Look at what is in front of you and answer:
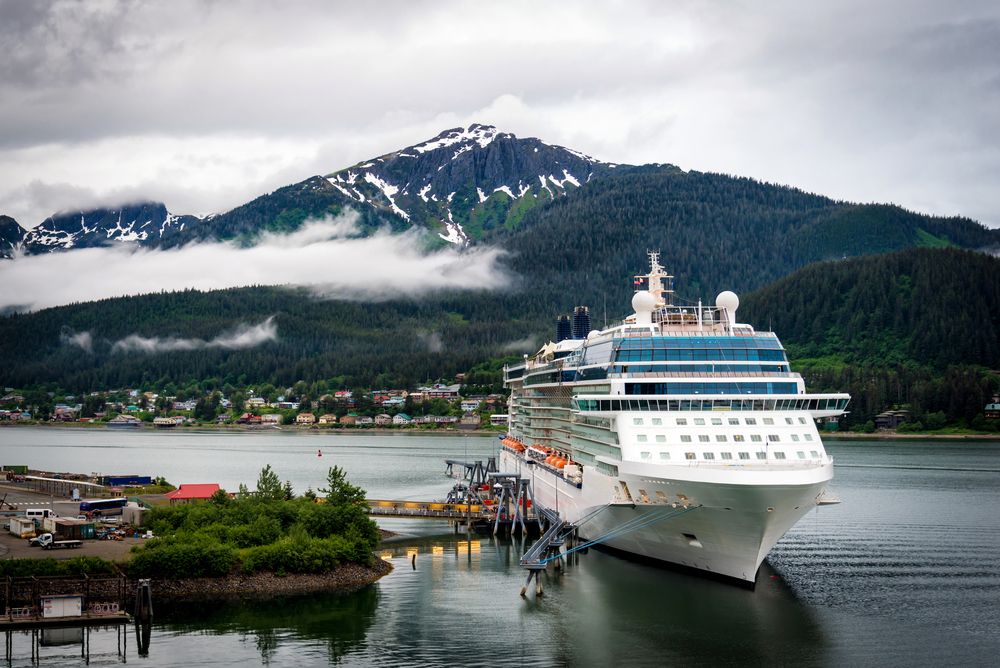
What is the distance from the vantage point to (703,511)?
45500 mm

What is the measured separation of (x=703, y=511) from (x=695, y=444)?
13.2ft

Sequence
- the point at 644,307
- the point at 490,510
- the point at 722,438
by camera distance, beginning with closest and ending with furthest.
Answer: the point at 722,438
the point at 644,307
the point at 490,510

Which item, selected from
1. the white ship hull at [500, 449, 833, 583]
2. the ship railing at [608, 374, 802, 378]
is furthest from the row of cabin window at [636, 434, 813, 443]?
the ship railing at [608, 374, 802, 378]

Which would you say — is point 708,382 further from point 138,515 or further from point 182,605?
point 138,515

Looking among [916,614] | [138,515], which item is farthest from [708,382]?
[138,515]

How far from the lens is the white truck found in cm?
5391

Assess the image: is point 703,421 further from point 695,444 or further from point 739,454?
point 739,454

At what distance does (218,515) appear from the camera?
5881cm

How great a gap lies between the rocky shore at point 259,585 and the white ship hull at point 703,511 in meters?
13.4

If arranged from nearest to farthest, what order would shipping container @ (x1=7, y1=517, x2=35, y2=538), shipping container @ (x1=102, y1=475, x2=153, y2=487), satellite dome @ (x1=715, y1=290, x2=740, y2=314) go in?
shipping container @ (x1=7, y1=517, x2=35, y2=538), satellite dome @ (x1=715, y1=290, x2=740, y2=314), shipping container @ (x1=102, y1=475, x2=153, y2=487)

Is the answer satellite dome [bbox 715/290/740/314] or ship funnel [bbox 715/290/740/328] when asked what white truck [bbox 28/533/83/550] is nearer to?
ship funnel [bbox 715/290/740/328]

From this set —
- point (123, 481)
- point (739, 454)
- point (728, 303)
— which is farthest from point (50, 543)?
point (123, 481)

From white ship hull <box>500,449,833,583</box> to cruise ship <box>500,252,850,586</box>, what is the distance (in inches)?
2.6

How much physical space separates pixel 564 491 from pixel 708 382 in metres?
14.3
